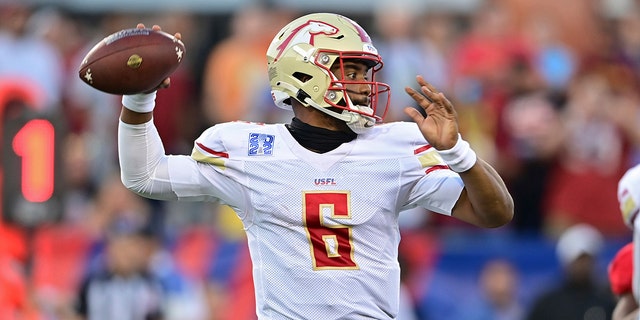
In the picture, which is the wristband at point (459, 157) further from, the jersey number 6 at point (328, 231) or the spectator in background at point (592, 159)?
the spectator in background at point (592, 159)

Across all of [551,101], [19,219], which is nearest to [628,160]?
[551,101]

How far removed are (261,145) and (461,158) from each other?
2.56 ft

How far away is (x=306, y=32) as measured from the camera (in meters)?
5.32

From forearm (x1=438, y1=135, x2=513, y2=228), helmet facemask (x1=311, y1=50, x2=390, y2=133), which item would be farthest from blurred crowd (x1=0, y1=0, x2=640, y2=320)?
forearm (x1=438, y1=135, x2=513, y2=228)

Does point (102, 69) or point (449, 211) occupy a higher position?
point (102, 69)

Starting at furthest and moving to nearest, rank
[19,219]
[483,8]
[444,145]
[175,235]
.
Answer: [483,8]
[175,235]
[19,219]
[444,145]

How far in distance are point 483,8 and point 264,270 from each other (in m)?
8.06

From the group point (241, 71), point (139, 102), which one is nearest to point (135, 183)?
point (139, 102)

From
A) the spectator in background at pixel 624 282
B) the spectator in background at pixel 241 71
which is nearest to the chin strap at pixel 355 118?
the spectator in background at pixel 624 282

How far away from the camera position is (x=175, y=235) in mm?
10516

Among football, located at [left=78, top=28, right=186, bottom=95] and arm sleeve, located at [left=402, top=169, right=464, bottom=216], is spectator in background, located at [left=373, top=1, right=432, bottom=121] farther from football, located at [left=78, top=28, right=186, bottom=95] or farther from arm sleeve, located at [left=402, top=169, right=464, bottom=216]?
football, located at [left=78, top=28, right=186, bottom=95]

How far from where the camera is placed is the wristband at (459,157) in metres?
4.89

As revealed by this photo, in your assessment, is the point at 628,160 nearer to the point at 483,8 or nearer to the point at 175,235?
the point at 483,8

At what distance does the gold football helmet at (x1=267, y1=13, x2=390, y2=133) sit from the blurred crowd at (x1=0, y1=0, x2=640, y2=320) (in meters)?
3.37
